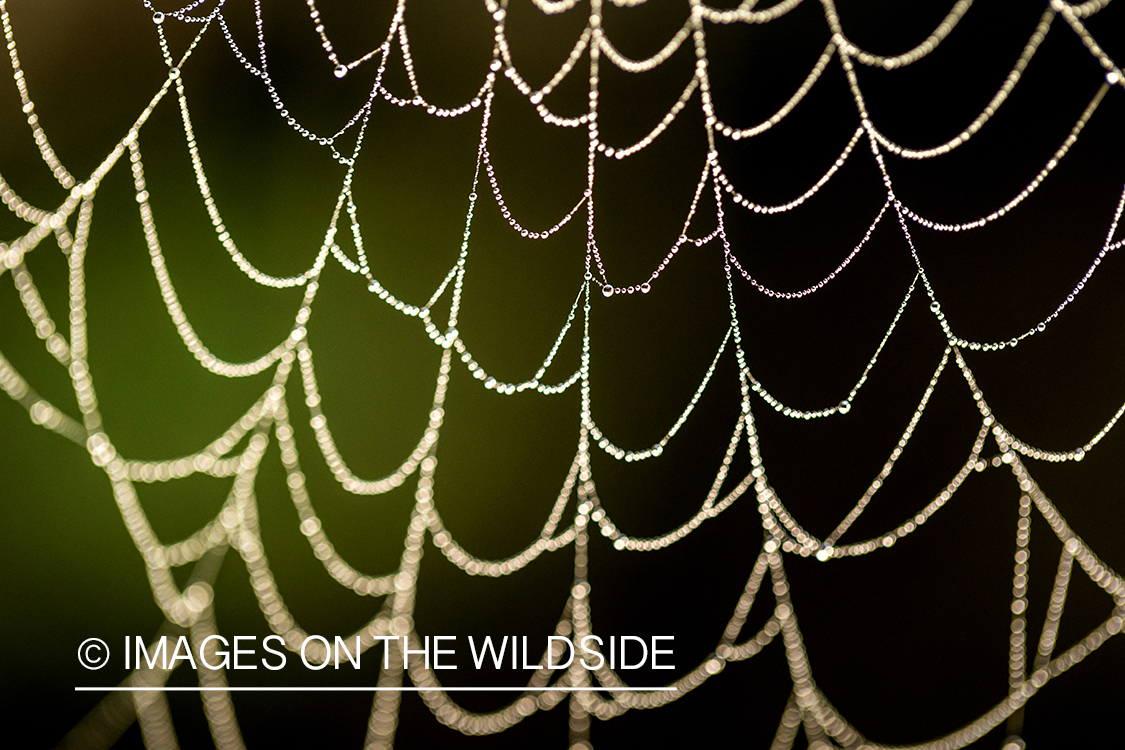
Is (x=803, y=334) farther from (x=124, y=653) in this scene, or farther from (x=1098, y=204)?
(x=124, y=653)

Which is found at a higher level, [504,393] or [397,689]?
[504,393]

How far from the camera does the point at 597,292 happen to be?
0.94 m

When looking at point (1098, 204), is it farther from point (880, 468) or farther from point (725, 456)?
point (725, 456)

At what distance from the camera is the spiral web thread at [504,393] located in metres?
0.90

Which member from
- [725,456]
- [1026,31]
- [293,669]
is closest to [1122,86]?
[1026,31]

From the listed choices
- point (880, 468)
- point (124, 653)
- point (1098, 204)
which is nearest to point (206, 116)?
point (124, 653)

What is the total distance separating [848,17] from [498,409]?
1.77ft

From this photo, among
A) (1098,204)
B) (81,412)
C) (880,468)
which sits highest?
(1098,204)

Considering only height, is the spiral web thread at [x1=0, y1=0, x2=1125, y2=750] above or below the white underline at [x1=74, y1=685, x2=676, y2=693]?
above

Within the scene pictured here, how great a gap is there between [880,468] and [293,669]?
648 millimetres

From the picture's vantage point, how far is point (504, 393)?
0.95 metres

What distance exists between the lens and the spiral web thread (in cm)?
90

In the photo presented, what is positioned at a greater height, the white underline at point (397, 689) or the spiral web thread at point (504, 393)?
the spiral web thread at point (504, 393)

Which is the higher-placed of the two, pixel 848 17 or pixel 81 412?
pixel 848 17
